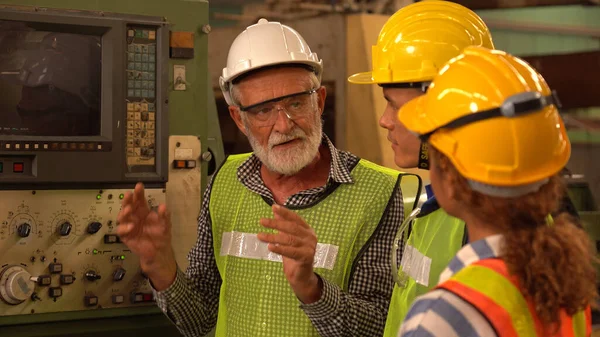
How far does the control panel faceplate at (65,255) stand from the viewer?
2.18m

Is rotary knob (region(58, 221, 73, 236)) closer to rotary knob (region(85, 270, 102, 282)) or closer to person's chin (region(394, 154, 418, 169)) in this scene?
rotary knob (region(85, 270, 102, 282))

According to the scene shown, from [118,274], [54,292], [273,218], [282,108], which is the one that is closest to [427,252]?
[273,218]

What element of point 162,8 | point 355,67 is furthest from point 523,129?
point 355,67

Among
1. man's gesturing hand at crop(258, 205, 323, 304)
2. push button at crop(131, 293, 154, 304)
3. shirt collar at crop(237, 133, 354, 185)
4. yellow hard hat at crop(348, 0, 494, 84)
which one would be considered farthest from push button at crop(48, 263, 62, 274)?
yellow hard hat at crop(348, 0, 494, 84)

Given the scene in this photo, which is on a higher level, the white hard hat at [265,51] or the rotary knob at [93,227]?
the white hard hat at [265,51]

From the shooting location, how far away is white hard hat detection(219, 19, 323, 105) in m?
2.14

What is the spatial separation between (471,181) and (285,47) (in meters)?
1.06

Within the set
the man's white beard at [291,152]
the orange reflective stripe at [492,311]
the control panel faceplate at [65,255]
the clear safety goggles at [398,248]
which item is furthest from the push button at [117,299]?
the orange reflective stripe at [492,311]

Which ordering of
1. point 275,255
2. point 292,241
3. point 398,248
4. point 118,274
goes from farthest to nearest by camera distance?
point 118,274 < point 275,255 < point 398,248 < point 292,241

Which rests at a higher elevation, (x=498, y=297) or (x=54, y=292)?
(x=498, y=297)

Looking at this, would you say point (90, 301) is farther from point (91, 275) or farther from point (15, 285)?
point (15, 285)

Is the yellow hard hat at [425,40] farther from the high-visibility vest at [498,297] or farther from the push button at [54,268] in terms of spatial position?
the push button at [54,268]

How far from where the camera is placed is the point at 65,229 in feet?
7.27

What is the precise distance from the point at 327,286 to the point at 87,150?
2.78 feet
